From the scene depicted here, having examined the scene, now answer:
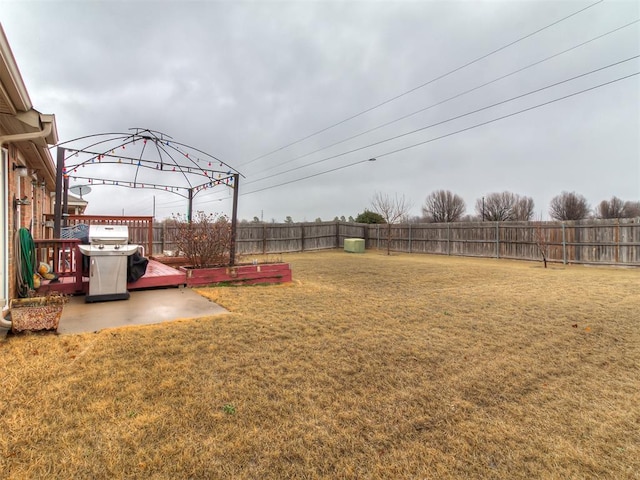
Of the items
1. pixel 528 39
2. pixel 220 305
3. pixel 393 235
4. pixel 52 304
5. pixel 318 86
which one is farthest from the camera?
pixel 393 235

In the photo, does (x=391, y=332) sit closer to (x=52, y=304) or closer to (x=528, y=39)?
(x=52, y=304)

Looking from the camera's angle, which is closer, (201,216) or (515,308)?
(515,308)

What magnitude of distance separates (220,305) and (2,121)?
364 cm

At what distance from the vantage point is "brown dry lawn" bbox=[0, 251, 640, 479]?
1.65 meters

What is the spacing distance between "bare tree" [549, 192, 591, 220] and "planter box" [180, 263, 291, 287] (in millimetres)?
38975

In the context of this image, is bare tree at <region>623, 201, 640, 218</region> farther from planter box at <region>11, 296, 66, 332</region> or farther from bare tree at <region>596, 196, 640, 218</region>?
planter box at <region>11, 296, 66, 332</region>

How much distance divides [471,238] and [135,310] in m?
15.9

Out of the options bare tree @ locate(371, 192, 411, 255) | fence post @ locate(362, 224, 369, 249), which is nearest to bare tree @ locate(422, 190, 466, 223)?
bare tree @ locate(371, 192, 411, 255)

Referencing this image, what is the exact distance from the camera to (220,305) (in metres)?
4.85

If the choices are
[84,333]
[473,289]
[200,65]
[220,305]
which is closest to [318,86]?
[200,65]

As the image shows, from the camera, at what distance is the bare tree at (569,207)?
34250 mm

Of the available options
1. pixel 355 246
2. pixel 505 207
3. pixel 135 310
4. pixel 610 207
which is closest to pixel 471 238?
pixel 355 246

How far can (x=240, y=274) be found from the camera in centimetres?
675

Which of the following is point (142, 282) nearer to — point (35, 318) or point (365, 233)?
point (35, 318)
